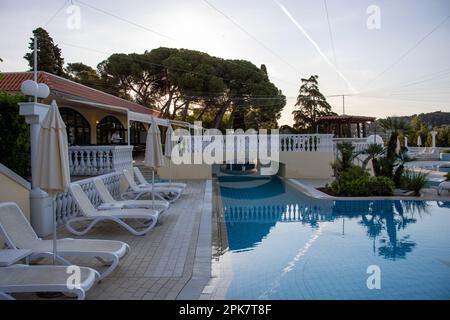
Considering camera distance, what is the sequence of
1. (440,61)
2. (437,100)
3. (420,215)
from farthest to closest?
(437,100), (440,61), (420,215)

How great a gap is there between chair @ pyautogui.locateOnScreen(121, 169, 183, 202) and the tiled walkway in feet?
6.13

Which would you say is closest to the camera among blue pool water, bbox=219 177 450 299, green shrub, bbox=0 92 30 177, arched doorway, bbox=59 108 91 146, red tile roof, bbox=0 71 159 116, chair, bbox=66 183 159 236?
blue pool water, bbox=219 177 450 299

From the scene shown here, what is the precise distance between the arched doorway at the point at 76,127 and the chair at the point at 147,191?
10.5m

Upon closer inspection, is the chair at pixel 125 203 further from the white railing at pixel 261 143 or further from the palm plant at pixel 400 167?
the palm plant at pixel 400 167

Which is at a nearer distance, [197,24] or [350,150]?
[197,24]

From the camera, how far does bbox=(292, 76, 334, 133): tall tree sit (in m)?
41.4

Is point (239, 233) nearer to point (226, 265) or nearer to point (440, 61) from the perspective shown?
point (226, 265)

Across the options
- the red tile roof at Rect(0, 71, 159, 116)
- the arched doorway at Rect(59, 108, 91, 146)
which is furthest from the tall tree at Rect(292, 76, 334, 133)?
the red tile roof at Rect(0, 71, 159, 116)

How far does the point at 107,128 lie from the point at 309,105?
76.8 feet

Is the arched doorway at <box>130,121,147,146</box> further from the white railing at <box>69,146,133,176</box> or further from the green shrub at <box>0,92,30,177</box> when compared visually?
the green shrub at <box>0,92,30,177</box>

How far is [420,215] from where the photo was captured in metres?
A: 10.8

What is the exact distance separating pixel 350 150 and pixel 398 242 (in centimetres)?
719
